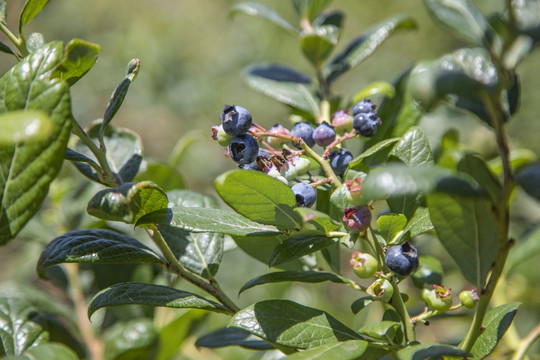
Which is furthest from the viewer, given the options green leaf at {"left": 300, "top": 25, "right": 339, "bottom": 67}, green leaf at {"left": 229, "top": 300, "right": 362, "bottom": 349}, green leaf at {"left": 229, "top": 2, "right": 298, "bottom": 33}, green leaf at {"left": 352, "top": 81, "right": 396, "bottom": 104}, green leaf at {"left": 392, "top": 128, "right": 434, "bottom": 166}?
green leaf at {"left": 229, "top": 2, "right": 298, "bottom": 33}

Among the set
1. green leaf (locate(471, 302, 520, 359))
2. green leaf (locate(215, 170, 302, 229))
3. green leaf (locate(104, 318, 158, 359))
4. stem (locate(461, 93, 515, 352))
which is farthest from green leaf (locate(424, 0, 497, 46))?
green leaf (locate(104, 318, 158, 359))

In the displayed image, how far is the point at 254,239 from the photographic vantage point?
112 cm

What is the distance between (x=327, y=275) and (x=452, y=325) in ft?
8.11

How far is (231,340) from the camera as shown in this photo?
3.80 ft

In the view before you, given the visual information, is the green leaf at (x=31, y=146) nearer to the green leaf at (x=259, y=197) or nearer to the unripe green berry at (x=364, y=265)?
the green leaf at (x=259, y=197)

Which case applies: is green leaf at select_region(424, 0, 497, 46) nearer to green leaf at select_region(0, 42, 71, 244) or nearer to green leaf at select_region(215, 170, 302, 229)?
green leaf at select_region(215, 170, 302, 229)

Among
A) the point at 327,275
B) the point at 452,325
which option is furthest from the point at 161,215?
the point at 452,325

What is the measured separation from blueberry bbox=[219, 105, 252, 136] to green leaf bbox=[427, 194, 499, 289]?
0.36 m

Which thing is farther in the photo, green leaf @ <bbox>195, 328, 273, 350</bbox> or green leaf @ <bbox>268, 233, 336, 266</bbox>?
green leaf @ <bbox>195, 328, 273, 350</bbox>

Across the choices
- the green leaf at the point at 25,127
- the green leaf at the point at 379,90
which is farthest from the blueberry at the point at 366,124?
the green leaf at the point at 25,127

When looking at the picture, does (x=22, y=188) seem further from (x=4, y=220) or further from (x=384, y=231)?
(x=384, y=231)

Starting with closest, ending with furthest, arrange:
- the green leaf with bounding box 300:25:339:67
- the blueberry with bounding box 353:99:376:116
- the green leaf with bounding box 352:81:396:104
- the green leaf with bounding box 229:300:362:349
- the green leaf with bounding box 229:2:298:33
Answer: the green leaf with bounding box 229:300:362:349
the blueberry with bounding box 353:99:376:116
the green leaf with bounding box 352:81:396:104
the green leaf with bounding box 300:25:339:67
the green leaf with bounding box 229:2:298:33

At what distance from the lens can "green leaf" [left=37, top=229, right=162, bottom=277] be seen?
0.90 metres

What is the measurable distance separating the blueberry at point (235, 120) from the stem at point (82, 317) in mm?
850
